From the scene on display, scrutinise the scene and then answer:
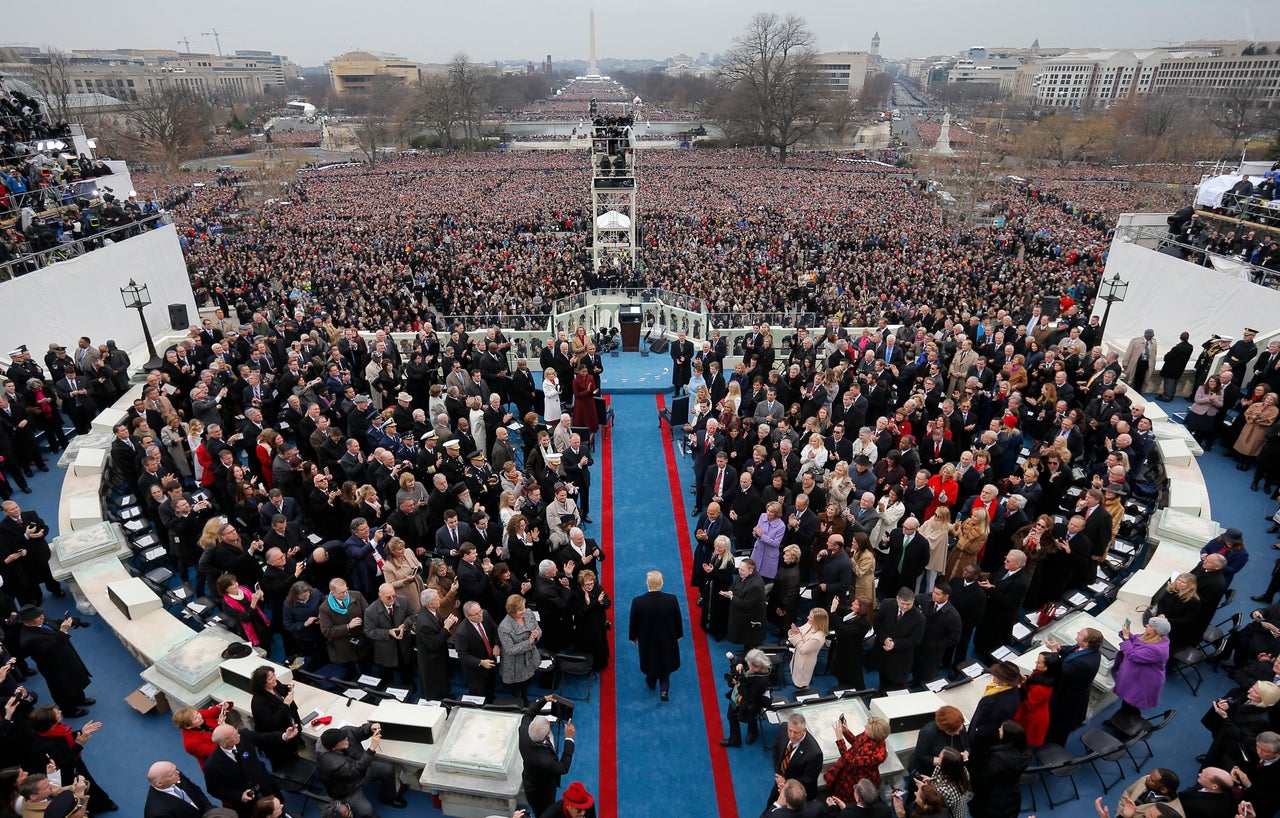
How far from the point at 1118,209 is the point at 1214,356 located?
32746mm

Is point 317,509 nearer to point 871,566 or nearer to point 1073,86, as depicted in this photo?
point 871,566

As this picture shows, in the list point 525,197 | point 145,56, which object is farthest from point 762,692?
point 145,56

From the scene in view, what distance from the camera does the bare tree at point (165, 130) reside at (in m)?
55.5

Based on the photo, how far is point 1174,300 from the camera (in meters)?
15.6

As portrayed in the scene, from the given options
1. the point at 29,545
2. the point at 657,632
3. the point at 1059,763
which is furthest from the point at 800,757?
the point at 29,545

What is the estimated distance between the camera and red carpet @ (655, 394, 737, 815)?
5.64 m

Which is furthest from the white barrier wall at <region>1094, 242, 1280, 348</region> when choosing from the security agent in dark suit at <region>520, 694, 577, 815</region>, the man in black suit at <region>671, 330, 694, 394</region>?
the security agent in dark suit at <region>520, 694, 577, 815</region>

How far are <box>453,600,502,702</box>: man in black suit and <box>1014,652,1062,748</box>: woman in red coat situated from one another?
4202 mm

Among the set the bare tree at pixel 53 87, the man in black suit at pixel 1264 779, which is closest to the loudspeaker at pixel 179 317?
the man in black suit at pixel 1264 779

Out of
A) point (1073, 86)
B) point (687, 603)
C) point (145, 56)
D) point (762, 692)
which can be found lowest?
point (687, 603)

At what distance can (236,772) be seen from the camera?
14.5 ft

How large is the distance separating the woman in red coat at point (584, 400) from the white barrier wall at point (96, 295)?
980 cm

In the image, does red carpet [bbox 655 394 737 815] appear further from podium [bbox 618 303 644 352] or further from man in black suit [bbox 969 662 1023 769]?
podium [bbox 618 303 644 352]

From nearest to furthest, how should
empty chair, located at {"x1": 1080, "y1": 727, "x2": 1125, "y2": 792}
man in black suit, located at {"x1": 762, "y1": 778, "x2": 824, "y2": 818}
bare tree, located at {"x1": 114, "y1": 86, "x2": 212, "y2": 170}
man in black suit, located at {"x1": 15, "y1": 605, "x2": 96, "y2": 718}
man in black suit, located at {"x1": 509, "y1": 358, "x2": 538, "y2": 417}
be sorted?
man in black suit, located at {"x1": 762, "y1": 778, "x2": 824, "y2": 818}, empty chair, located at {"x1": 1080, "y1": 727, "x2": 1125, "y2": 792}, man in black suit, located at {"x1": 15, "y1": 605, "x2": 96, "y2": 718}, man in black suit, located at {"x1": 509, "y1": 358, "x2": 538, "y2": 417}, bare tree, located at {"x1": 114, "y1": 86, "x2": 212, "y2": 170}
